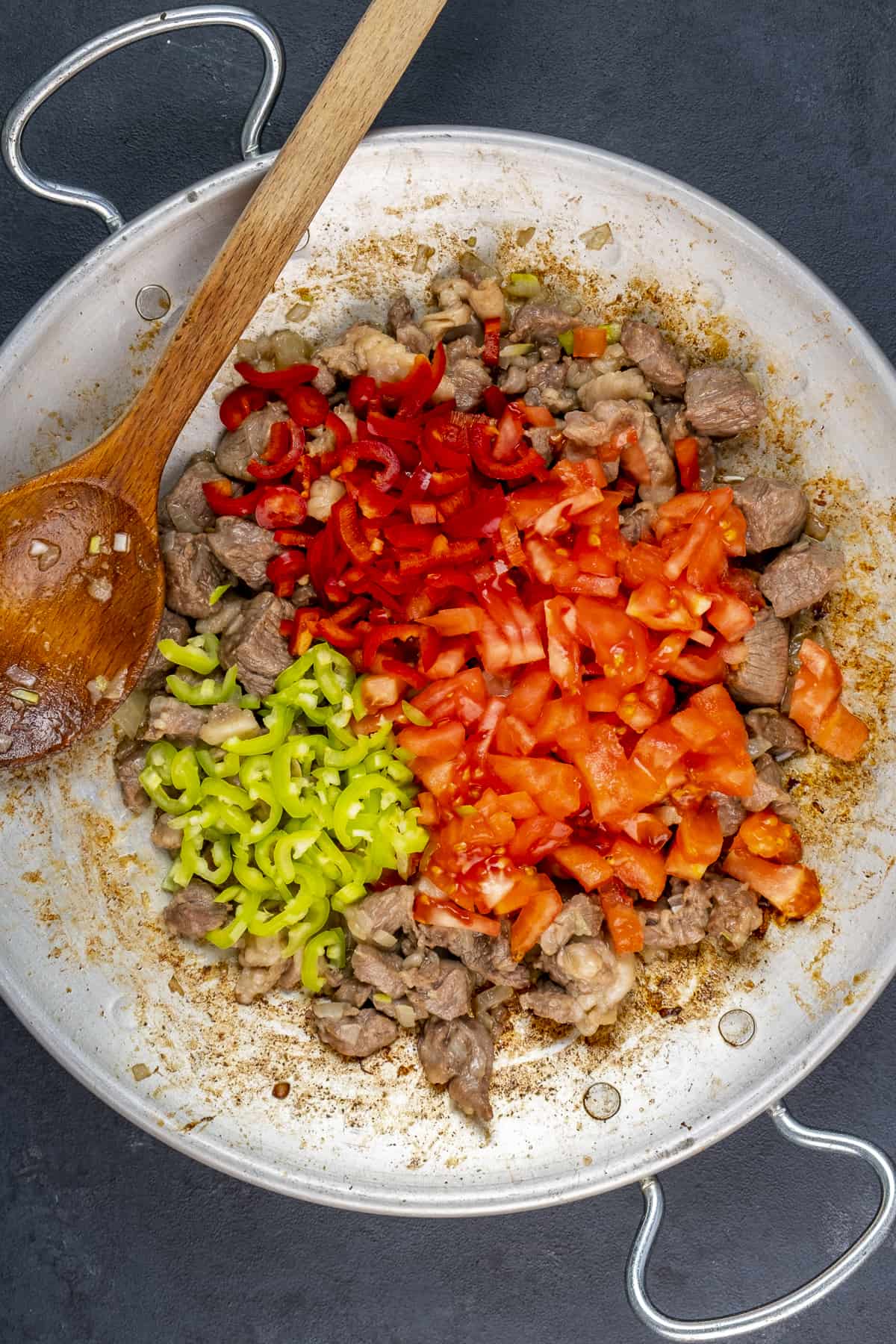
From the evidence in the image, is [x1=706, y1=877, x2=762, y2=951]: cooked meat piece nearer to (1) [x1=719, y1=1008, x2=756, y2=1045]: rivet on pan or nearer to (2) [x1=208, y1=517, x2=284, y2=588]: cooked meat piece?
(1) [x1=719, y1=1008, x2=756, y2=1045]: rivet on pan

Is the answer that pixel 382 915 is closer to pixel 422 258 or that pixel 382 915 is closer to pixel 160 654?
pixel 160 654

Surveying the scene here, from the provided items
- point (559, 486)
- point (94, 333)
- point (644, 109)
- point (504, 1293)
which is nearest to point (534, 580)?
point (559, 486)

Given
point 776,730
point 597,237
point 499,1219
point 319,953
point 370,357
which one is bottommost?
point 499,1219

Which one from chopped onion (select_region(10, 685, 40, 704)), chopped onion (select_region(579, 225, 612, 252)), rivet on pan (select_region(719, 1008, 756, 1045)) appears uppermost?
chopped onion (select_region(579, 225, 612, 252))

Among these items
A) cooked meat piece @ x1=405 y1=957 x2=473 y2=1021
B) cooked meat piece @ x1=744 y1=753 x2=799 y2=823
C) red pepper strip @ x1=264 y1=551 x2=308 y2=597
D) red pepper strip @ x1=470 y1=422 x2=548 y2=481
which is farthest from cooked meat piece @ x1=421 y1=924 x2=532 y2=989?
red pepper strip @ x1=470 y1=422 x2=548 y2=481

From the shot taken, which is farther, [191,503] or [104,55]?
[191,503]

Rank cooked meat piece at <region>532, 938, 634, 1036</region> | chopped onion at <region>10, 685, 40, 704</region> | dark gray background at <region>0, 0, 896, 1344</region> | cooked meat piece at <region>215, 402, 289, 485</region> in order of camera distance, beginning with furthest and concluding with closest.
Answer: dark gray background at <region>0, 0, 896, 1344</region>, cooked meat piece at <region>215, 402, 289, 485</region>, cooked meat piece at <region>532, 938, 634, 1036</region>, chopped onion at <region>10, 685, 40, 704</region>

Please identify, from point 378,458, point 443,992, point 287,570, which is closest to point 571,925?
point 443,992

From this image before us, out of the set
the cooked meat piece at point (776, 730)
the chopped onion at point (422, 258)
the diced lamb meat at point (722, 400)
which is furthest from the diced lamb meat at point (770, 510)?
the chopped onion at point (422, 258)
